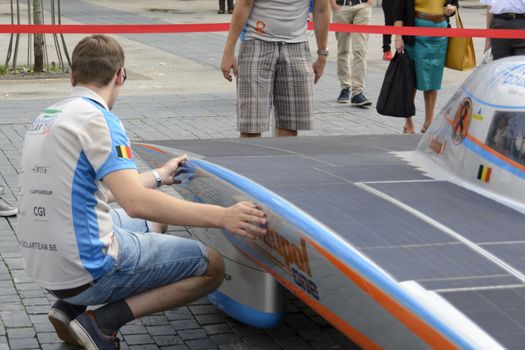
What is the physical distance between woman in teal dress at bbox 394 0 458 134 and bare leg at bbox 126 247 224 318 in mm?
4483

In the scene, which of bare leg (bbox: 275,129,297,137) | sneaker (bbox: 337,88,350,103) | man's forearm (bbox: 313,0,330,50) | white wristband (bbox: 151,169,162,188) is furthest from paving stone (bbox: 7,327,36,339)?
sneaker (bbox: 337,88,350,103)

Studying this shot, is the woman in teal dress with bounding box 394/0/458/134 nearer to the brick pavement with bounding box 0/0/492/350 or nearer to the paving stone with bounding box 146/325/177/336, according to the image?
the brick pavement with bounding box 0/0/492/350

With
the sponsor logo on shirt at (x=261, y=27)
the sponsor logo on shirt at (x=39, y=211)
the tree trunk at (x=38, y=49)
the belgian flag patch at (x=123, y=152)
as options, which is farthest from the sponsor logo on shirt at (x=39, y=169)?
the tree trunk at (x=38, y=49)

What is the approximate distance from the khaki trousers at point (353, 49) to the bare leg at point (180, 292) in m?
6.19

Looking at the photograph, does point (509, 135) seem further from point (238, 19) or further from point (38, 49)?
point (38, 49)

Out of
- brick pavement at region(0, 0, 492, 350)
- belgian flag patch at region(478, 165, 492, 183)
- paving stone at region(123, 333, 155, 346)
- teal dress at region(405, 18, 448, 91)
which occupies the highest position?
belgian flag patch at region(478, 165, 492, 183)

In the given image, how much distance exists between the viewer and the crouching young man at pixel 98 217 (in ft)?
12.5

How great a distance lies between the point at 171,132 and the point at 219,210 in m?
5.24

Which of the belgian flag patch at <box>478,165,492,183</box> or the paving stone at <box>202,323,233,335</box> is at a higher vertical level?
the belgian flag patch at <box>478,165,492,183</box>

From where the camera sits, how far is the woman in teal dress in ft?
27.6

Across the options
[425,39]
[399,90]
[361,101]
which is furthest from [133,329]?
[361,101]

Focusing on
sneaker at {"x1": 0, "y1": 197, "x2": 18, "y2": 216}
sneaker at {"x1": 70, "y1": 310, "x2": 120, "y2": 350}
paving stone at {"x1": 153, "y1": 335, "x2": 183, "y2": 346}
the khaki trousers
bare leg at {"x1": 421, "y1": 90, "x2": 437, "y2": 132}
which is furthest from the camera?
the khaki trousers

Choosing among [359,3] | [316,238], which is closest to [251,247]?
[316,238]

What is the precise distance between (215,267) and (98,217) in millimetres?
568
